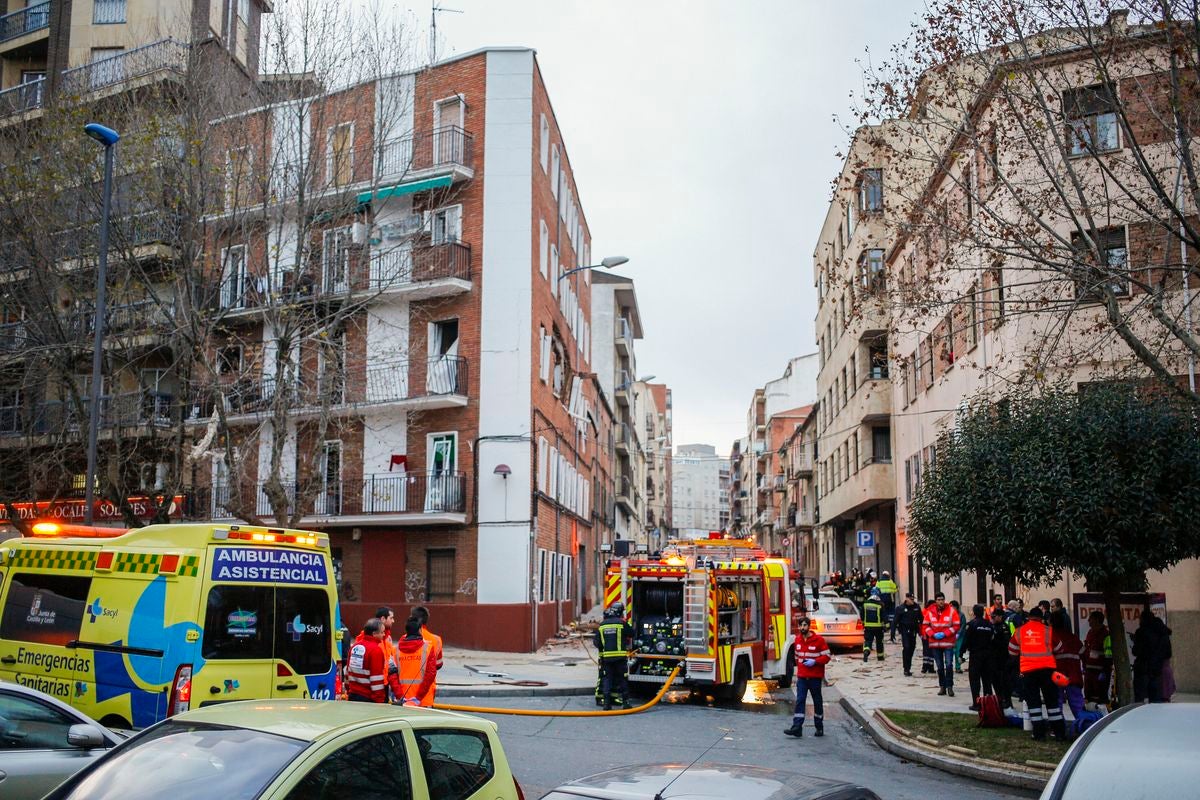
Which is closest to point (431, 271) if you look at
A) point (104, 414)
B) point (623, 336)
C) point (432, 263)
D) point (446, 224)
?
point (432, 263)

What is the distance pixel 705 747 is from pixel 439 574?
1577cm

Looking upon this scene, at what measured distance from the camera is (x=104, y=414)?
2655 cm

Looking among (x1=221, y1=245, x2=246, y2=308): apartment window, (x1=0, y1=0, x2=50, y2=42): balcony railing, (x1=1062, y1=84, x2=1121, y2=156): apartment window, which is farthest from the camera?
(x1=0, y1=0, x2=50, y2=42): balcony railing

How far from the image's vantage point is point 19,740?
7.11 metres

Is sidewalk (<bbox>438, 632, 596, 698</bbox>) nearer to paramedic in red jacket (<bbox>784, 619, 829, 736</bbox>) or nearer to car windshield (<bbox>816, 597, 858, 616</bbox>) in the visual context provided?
paramedic in red jacket (<bbox>784, 619, 829, 736</bbox>)

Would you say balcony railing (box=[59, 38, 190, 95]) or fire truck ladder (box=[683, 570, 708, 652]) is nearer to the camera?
fire truck ladder (box=[683, 570, 708, 652])

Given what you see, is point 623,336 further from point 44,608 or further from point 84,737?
point 84,737

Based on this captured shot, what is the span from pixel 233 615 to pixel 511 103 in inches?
862

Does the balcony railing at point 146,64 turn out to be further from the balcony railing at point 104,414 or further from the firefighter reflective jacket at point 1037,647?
the firefighter reflective jacket at point 1037,647

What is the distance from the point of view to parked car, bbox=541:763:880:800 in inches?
159

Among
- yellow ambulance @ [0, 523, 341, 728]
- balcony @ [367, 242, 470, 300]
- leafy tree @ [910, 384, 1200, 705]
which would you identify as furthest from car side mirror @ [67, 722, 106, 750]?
balcony @ [367, 242, 470, 300]

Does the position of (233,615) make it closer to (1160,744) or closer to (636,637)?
(1160,744)

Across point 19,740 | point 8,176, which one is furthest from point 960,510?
point 8,176

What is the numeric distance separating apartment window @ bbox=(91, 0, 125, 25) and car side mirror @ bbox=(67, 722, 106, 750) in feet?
113
